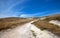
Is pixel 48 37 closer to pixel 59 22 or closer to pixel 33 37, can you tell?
pixel 33 37

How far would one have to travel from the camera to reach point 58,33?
656 centimetres

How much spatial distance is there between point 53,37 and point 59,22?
381cm

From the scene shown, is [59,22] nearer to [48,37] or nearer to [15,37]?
[48,37]

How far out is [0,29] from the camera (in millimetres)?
9195

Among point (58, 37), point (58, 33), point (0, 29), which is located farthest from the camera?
point (0, 29)

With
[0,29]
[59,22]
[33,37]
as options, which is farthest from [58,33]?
[0,29]

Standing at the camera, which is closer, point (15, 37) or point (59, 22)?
point (15, 37)

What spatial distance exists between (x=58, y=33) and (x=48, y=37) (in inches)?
28.6

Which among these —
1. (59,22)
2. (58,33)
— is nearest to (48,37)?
(58,33)

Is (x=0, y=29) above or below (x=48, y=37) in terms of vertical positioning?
above

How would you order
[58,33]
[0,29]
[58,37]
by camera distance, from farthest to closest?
[0,29], [58,33], [58,37]

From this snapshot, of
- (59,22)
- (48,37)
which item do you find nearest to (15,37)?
(48,37)

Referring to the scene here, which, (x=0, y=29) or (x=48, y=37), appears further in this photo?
(x=0, y=29)

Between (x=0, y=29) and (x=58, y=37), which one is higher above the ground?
(x=0, y=29)
